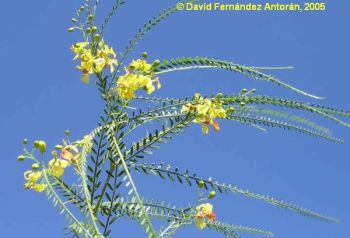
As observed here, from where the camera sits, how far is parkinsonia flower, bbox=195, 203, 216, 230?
2201mm

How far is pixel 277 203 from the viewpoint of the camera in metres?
2.20

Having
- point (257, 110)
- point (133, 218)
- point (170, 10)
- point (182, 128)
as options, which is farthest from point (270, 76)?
point (133, 218)

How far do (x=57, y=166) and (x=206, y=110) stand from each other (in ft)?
1.90

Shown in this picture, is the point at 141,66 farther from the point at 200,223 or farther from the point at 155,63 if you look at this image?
the point at 200,223

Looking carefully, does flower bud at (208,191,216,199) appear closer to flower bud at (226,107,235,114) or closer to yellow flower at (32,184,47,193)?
flower bud at (226,107,235,114)

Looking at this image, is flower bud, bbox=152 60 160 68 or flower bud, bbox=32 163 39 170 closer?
flower bud, bbox=32 163 39 170

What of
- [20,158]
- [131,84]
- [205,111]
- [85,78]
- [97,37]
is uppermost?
[97,37]

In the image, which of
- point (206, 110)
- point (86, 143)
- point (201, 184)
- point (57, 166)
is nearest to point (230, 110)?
point (206, 110)

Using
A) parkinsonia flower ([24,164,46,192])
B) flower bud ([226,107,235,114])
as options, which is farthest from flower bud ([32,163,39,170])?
flower bud ([226,107,235,114])

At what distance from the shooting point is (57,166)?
84.7 inches

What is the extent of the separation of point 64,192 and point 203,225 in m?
0.53

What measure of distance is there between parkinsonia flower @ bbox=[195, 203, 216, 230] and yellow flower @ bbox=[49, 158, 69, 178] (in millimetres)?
516

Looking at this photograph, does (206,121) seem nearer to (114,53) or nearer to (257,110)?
(257,110)

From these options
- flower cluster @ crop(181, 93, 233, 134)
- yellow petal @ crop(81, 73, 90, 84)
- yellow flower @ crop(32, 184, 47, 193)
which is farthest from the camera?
yellow petal @ crop(81, 73, 90, 84)
